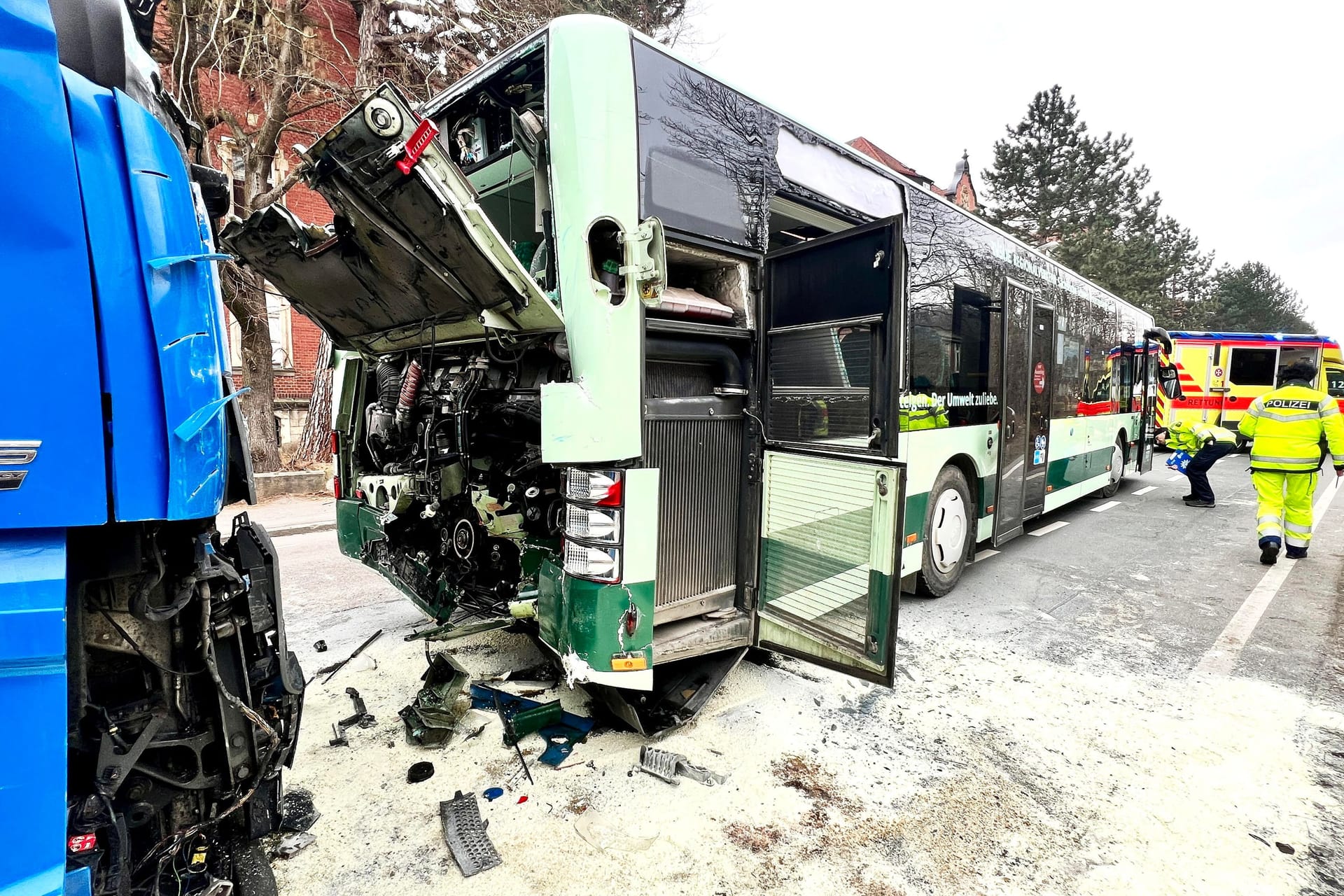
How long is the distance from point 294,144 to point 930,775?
14.0m

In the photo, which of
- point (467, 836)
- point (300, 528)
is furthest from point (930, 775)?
point (300, 528)

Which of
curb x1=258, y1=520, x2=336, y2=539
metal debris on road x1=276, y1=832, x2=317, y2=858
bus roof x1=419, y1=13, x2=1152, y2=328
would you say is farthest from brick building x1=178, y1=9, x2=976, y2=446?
metal debris on road x1=276, y1=832, x2=317, y2=858

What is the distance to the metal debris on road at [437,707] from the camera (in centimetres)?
313

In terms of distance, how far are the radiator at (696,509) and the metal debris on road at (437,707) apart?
1.16 metres

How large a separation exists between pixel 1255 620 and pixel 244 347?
40.2 feet

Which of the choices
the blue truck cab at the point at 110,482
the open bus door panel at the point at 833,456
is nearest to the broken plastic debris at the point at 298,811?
the blue truck cab at the point at 110,482

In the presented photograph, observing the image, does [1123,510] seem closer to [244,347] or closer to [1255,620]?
[1255,620]

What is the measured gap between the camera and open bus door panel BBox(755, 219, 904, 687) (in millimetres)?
2879

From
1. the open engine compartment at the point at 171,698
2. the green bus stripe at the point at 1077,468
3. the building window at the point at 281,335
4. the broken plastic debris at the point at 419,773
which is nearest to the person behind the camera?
the open engine compartment at the point at 171,698

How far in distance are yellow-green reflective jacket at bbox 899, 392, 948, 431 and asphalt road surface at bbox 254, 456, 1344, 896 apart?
1482mm

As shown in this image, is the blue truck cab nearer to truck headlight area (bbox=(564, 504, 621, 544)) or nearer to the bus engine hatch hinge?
truck headlight area (bbox=(564, 504, 621, 544))

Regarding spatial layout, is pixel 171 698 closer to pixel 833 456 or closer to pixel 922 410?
pixel 833 456

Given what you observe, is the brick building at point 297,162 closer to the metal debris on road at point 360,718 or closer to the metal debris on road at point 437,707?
the metal debris on road at point 360,718

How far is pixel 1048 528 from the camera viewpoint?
8.18 metres
